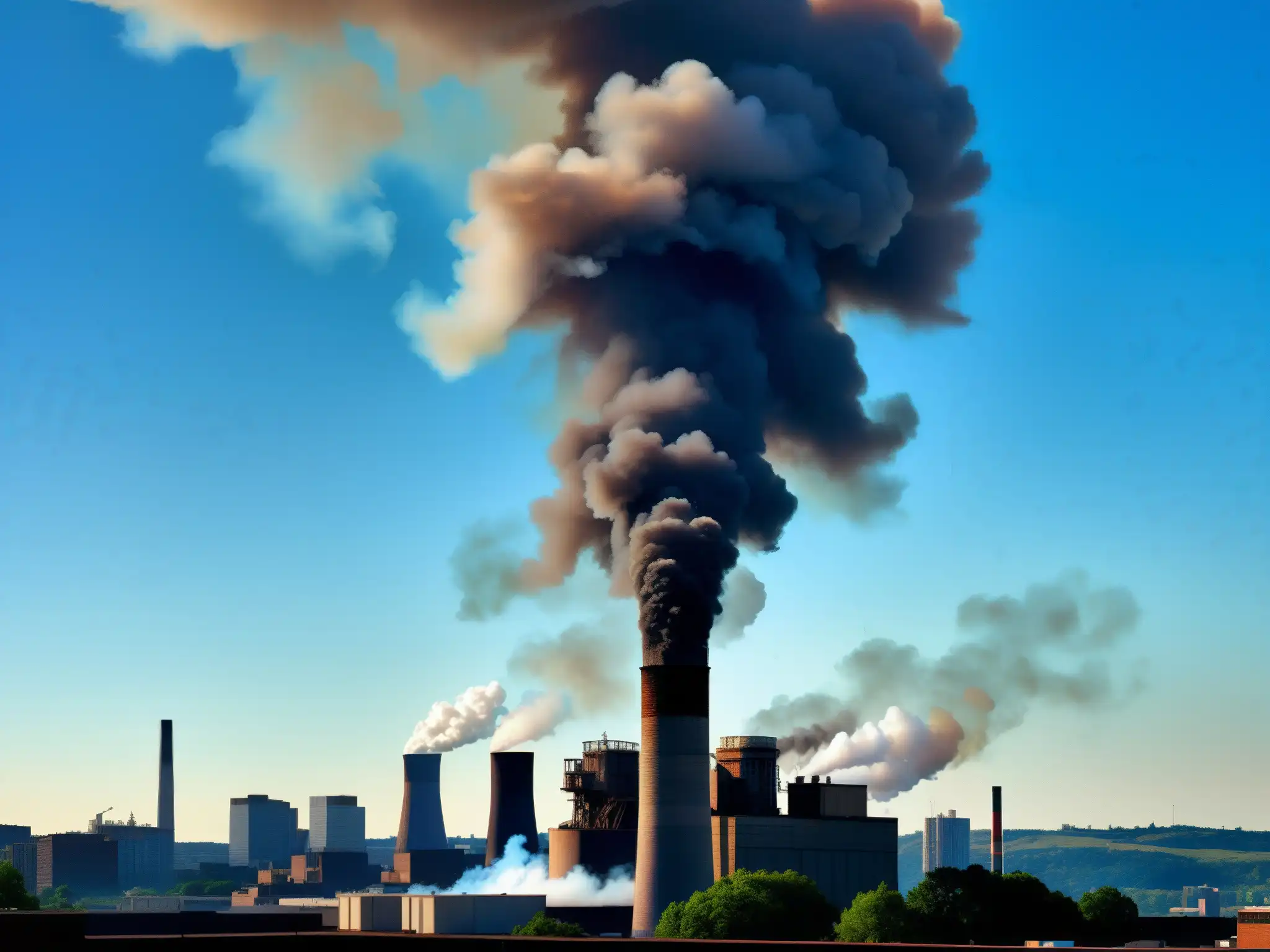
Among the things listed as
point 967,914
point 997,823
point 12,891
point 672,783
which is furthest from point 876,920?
point 997,823

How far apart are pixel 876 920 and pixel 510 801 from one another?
51833 mm

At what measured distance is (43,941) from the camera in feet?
177

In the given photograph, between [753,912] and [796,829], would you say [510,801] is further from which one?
[753,912]

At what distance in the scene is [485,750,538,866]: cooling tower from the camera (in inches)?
4796

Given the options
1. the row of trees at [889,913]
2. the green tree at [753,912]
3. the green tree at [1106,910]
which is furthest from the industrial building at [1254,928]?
the green tree at [1106,910]

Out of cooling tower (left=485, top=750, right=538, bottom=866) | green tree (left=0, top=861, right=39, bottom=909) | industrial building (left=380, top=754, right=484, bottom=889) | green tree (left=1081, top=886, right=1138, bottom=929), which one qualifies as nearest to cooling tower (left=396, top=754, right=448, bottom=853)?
industrial building (left=380, top=754, right=484, bottom=889)

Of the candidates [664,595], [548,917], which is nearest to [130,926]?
[548,917]

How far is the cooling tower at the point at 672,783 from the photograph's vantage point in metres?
81.3

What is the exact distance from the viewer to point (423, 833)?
166 meters

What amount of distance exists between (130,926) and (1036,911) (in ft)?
Result: 151

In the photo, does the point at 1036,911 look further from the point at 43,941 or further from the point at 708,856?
the point at 43,941

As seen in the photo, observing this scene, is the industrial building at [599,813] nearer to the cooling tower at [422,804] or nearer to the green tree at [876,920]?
the green tree at [876,920]

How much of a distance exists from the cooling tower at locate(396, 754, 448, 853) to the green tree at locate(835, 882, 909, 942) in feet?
307

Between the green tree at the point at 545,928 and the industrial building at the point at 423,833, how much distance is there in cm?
8396
